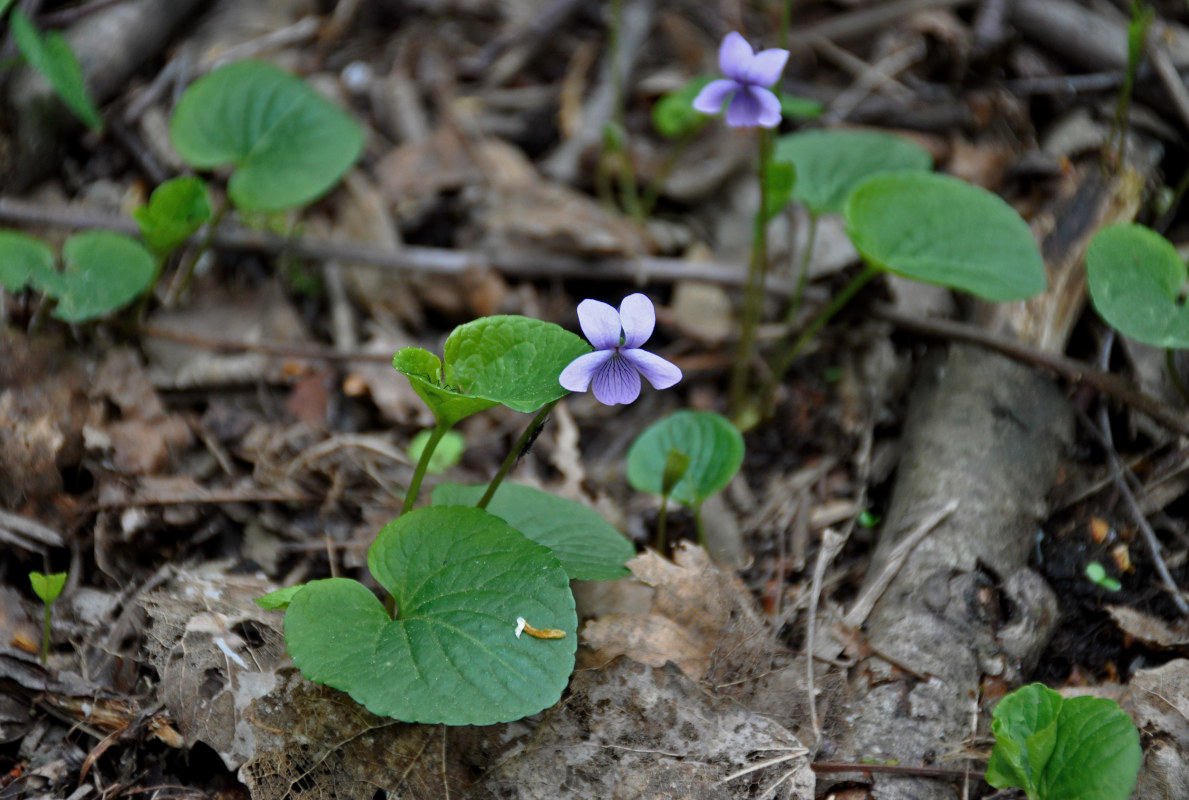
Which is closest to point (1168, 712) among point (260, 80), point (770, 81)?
point (770, 81)

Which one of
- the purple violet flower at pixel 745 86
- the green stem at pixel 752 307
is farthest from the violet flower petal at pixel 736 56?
the green stem at pixel 752 307

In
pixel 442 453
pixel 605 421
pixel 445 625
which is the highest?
pixel 445 625

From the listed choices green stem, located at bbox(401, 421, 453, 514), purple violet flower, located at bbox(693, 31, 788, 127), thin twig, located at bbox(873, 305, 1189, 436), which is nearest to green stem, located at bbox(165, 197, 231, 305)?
green stem, located at bbox(401, 421, 453, 514)

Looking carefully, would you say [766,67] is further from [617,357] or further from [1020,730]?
[1020,730]

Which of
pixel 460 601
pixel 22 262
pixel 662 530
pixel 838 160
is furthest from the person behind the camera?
pixel 838 160

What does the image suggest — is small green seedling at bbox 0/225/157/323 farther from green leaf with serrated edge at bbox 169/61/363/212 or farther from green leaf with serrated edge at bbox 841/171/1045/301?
green leaf with serrated edge at bbox 841/171/1045/301


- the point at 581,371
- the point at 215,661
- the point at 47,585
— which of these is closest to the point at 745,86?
the point at 581,371

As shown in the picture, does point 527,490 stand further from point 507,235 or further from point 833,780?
point 507,235
